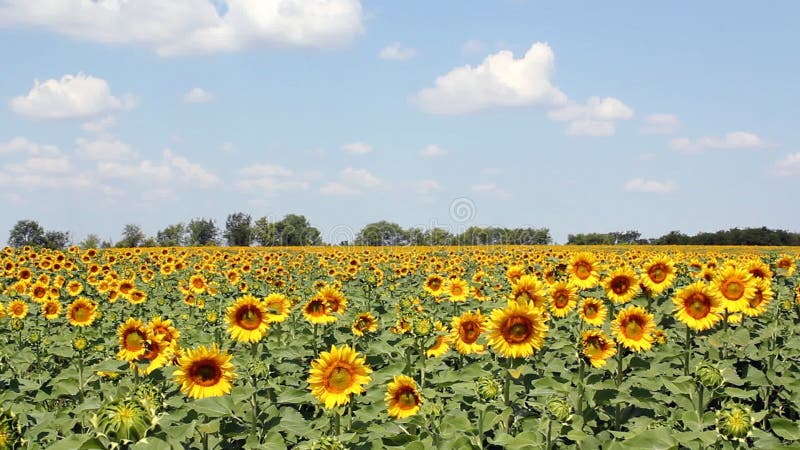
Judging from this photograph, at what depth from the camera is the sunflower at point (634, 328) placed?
6.14 metres

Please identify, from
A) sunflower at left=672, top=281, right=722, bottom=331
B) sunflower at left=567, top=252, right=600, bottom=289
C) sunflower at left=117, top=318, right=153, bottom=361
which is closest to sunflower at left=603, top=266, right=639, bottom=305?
sunflower at left=567, top=252, right=600, bottom=289

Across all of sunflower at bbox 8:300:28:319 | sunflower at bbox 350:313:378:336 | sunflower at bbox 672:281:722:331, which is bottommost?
sunflower at bbox 8:300:28:319

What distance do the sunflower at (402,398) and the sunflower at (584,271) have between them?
3.95 metres

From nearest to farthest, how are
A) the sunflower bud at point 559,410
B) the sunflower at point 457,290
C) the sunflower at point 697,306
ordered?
the sunflower bud at point 559,410, the sunflower at point 697,306, the sunflower at point 457,290

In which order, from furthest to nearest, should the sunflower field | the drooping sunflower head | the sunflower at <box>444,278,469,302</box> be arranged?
the sunflower at <box>444,278,469,302</box> → the drooping sunflower head → the sunflower field

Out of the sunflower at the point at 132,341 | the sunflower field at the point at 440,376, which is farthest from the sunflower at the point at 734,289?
the sunflower at the point at 132,341

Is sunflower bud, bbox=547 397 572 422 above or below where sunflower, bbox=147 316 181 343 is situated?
below

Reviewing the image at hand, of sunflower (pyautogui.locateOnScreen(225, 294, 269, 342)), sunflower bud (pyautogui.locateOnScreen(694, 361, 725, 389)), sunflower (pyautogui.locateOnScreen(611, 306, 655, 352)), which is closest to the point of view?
sunflower bud (pyautogui.locateOnScreen(694, 361, 725, 389))

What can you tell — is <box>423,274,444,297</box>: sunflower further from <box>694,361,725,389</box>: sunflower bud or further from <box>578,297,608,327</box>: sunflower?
<box>694,361,725,389</box>: sunflower bud

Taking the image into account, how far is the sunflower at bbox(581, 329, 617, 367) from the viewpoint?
6036 mm

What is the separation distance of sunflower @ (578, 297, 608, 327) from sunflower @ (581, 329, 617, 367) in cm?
95

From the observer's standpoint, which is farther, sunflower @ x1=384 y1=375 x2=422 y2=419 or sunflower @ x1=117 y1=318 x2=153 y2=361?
sunflower @ x1=117 y1=318 x2=153 y2=361

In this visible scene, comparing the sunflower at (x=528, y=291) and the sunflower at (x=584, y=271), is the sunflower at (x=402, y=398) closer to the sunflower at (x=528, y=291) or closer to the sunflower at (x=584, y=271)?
the sunflower at (x=528, y=291)

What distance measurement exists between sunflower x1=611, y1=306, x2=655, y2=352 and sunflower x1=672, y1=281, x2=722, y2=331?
365 mm
